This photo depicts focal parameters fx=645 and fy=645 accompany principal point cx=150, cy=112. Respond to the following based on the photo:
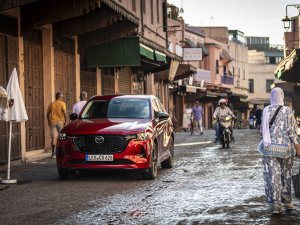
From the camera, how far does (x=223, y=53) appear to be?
72.9m

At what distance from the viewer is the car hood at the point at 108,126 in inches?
480

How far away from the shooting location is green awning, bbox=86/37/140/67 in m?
23.7

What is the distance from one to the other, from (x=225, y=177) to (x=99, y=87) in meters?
Result: 15.0

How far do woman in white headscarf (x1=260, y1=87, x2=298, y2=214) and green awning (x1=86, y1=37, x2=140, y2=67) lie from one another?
1495 cm

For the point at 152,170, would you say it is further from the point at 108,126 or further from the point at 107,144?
the point at 108,126

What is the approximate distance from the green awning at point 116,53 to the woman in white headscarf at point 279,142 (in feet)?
49.0

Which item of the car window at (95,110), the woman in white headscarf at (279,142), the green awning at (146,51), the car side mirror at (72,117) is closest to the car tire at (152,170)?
the car window at (95,110)

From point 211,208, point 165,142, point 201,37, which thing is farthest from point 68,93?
point 201,37

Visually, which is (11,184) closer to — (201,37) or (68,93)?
(68,93)

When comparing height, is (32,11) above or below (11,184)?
above

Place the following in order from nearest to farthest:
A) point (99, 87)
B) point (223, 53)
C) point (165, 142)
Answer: point (165, 142) → point (99, 87) → point (223, 53)

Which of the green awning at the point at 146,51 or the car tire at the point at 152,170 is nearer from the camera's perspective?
the car tire at the point at 152,170

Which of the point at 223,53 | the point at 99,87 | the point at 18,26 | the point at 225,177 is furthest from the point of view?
the point at 223,53

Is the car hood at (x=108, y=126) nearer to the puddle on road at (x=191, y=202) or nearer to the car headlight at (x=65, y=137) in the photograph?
the car headlight at (x=65, y=137)
